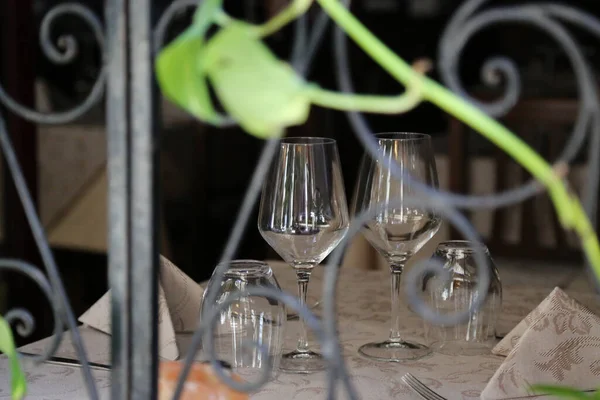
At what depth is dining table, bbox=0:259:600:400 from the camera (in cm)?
85

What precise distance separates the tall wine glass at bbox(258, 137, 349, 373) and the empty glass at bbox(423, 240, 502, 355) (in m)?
0.14

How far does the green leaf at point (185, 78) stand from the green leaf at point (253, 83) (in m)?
0.01

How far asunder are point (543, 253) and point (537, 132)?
0.38 meters

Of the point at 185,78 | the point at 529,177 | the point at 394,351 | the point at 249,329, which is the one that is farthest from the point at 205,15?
the point at 529,177

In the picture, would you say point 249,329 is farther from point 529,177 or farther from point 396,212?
point 529,177

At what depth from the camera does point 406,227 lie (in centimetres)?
100

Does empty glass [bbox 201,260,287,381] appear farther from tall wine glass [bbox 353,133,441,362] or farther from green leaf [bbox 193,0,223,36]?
green leaf [bbox 193,0,223,36]

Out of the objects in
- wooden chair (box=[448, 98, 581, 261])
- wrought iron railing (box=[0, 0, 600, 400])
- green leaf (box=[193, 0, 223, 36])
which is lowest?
wooden chair (box=[448, 98, 581, 261])

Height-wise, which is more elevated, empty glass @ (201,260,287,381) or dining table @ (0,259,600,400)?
empty glass @ (201,260,287,381)

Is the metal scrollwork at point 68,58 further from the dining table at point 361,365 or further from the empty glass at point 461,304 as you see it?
the empty glass at point 461,304

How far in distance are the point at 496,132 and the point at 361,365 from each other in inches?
22.7

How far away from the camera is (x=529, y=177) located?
2.69m

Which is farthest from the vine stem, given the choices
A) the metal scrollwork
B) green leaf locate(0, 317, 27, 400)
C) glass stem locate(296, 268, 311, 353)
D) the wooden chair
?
the wooden chair

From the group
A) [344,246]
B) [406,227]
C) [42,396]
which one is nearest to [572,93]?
[406,227]
